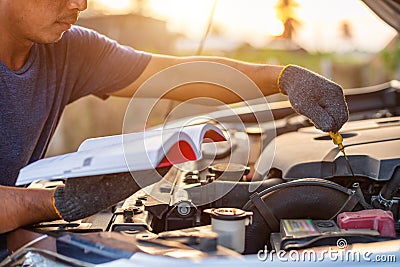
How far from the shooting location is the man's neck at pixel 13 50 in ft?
6.33

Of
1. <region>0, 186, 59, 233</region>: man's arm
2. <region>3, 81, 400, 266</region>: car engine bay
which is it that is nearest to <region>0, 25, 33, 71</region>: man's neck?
<region>3, 81, 400, 266</region>: car engine bay

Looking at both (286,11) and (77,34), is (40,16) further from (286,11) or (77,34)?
(286,11)

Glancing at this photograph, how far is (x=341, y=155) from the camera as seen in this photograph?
176 centimetres

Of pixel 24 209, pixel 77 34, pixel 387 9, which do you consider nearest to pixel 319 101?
pixel 387 9

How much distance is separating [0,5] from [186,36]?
28.6ft

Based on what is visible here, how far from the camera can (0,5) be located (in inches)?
73.8

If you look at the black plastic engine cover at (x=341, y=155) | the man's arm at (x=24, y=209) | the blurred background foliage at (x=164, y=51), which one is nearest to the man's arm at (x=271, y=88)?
the black plastic engine cover at (x=341, y=155)

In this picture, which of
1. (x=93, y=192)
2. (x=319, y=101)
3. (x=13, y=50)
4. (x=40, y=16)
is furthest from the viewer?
(x=13, y=50)

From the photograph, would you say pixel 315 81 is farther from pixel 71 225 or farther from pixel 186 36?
pixel 186 36

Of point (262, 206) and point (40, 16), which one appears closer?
point (262, 206)

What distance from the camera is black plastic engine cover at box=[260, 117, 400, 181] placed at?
1.68m

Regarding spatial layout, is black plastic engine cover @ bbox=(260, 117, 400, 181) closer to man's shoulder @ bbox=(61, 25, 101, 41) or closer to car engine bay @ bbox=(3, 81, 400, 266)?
car engine bay @ bbox=(3, 81, 400, 266)

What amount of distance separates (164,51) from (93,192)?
9.51 meters

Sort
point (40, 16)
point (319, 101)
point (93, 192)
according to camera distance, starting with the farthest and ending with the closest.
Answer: point (40, 16) → point (319, 101) → point (93, 192)
